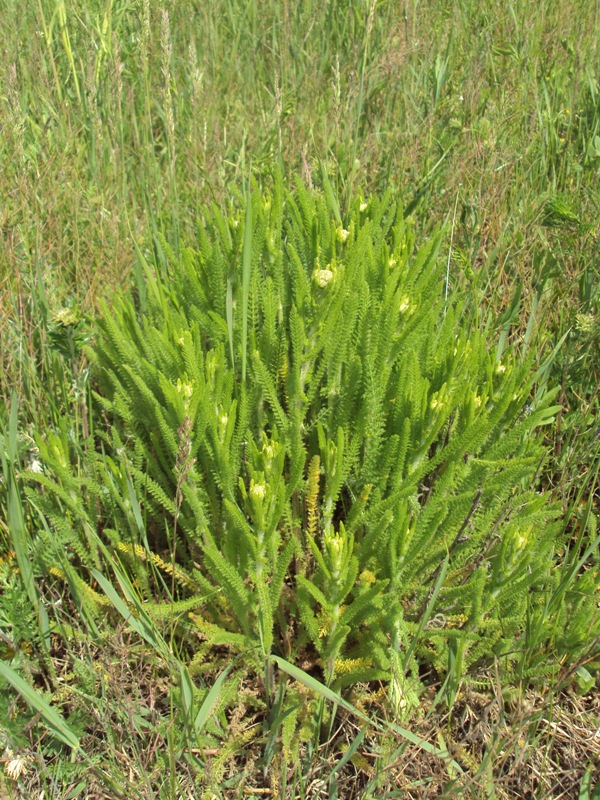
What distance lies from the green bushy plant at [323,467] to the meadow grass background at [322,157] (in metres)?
0.22

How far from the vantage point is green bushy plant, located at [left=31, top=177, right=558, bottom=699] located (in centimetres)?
147

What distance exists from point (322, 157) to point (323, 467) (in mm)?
1750

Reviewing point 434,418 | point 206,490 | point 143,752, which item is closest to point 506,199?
point 434,418

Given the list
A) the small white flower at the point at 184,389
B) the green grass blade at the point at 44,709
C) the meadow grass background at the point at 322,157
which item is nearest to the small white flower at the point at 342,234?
the meadow grass background at the point at 322,157

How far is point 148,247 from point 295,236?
0.77 metres

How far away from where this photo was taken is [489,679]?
1588 millimetres

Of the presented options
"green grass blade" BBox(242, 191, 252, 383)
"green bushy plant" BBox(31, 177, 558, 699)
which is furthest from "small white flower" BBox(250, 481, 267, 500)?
"green grass blade" BBox(242, 191, 252, 383)

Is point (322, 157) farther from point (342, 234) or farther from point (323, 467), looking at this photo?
point (323, 467)

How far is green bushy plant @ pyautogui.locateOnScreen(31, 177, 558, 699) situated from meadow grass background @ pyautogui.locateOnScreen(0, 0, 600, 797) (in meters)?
0.22

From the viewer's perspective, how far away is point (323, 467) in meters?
1.71

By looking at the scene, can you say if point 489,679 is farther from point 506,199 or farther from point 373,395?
point 506,199

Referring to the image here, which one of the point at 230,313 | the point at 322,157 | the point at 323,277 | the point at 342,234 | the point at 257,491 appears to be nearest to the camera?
the point at 257,491

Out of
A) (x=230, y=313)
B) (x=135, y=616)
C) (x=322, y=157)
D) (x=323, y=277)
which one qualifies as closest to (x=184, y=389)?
(x=230, y=313)

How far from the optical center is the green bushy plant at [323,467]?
1.47 metres
